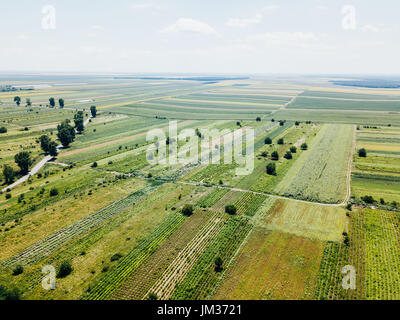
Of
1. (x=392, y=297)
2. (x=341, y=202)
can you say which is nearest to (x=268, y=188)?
(x=341, y=202)

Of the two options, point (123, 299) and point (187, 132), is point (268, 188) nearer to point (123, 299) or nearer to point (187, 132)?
point (123, 299)

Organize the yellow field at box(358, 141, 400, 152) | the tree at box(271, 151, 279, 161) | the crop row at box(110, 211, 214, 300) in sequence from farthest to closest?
the yellow field at box(358, 141, 400, 152) < the tree at box(271, 151, 279, 161) < the crop row at box(110, 211, 214, 300)

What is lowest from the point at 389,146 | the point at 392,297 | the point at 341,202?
the point at 392,297

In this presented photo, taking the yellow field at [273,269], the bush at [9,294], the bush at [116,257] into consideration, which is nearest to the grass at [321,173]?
the yellow field at [273,269]

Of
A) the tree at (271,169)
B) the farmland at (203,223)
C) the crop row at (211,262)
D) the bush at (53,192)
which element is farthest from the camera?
the tree at (271,169)

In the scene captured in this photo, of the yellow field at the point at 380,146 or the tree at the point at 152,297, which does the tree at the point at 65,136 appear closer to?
the tree at the point at 152,297

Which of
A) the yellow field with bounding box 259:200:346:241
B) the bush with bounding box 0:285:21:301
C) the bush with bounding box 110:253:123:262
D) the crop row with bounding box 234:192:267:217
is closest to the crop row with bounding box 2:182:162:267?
the bush with bounding box 0:285:21:301

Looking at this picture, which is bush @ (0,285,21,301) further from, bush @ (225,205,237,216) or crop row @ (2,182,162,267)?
bush @ (225,205,237,216)

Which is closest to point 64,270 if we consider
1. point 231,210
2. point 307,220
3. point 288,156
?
point 231,210

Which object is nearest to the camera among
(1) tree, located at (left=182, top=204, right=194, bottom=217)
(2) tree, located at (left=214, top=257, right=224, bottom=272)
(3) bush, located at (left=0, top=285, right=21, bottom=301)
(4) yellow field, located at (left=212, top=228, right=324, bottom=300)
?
(3) bush, located at (left=0, top=285, right=21, bottom=301)

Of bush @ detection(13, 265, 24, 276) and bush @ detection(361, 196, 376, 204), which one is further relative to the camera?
bush @ detection(361, 196, 376, 204)
